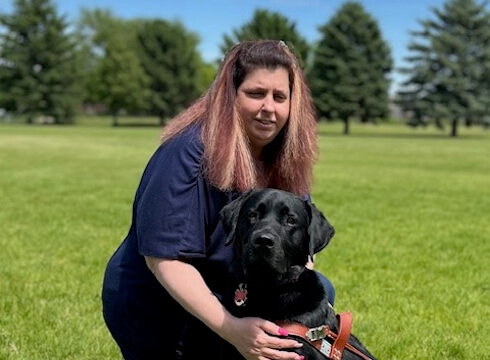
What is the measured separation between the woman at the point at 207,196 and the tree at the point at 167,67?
2969 inches

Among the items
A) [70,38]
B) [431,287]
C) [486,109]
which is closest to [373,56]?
[486,109]

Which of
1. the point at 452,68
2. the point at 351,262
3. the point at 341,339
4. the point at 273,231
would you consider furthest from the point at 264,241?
the point at 452,68

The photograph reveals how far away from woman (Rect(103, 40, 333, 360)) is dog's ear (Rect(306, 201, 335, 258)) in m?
0.42

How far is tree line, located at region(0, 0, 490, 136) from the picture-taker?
60344mm

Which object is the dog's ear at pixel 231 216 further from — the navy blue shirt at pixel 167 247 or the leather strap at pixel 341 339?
the leather strap at pixel 341 339

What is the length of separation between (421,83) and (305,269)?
60.7m

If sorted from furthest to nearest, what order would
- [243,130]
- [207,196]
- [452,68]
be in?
[452,68] < [243,130] < [207,196]

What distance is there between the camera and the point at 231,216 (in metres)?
3.07

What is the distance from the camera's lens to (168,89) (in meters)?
79.1

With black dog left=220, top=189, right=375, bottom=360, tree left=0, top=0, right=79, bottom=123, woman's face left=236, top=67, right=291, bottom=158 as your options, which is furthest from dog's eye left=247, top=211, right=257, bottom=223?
tree left=0, top=0, right=79, bottom=123

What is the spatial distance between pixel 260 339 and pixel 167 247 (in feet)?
2.04

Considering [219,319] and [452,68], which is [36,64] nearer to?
[452,68]

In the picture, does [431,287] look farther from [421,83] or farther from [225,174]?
[421,83]

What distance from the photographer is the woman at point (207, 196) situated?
3.07 m
